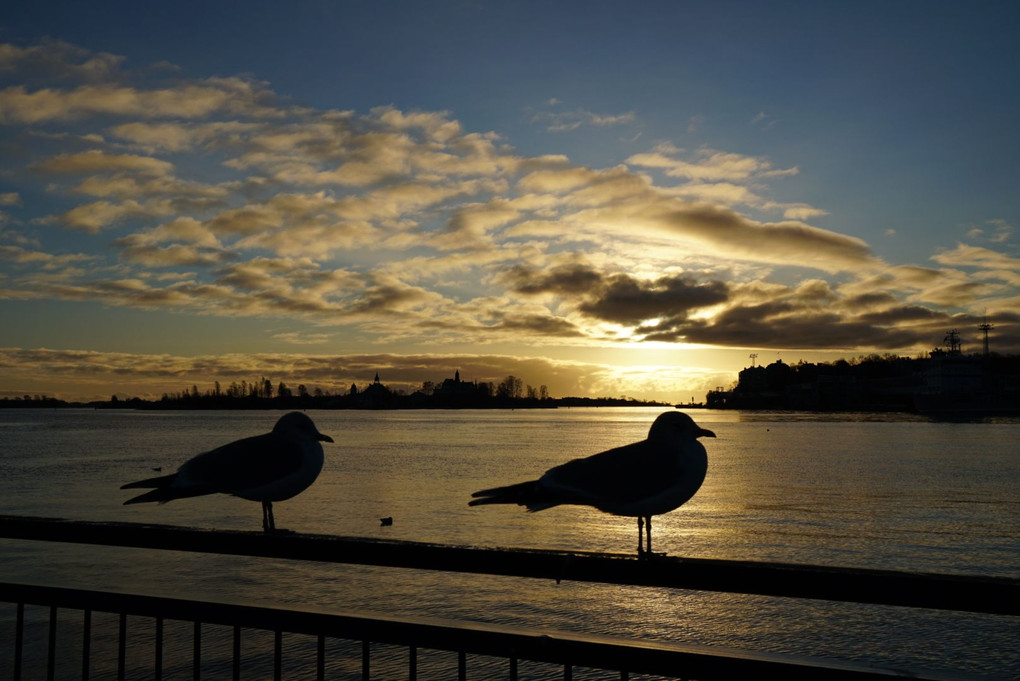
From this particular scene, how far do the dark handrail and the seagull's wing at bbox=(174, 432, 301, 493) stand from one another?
31.6 inches

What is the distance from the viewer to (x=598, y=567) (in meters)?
2.95

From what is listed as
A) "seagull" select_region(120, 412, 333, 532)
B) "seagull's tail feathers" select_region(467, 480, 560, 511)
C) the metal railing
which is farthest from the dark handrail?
"seagull" select_region(120, 412, 333, 532)

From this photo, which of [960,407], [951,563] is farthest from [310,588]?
[960,407]

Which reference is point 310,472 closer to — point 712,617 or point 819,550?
point 712,617

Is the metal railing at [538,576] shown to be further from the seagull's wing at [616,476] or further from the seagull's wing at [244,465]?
the seagull's wing at [616,476]

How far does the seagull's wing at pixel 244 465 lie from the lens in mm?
4508

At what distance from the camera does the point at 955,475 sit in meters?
53.1

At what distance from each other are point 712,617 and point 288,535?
18.5 m

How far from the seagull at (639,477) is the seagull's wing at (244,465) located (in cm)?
119

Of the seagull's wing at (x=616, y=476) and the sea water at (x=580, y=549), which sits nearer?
the seagull's wing at (x=616, y=476)

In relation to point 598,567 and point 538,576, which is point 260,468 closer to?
point 538,576

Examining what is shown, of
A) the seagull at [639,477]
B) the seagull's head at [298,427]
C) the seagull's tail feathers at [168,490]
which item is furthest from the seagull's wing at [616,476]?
the seagull's tail feathers at [168,490]

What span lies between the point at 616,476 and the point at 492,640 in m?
1.58

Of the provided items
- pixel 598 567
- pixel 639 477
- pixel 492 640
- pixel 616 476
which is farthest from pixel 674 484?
pixel 492 640
